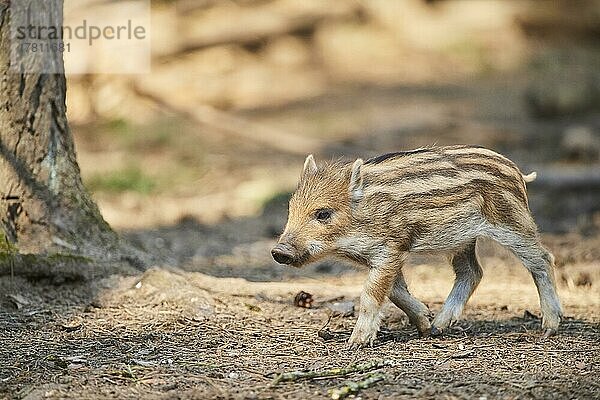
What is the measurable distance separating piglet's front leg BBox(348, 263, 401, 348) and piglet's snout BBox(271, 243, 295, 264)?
0.46 meters

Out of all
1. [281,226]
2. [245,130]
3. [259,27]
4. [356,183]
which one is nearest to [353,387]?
[356,183]

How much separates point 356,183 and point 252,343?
1.11 m

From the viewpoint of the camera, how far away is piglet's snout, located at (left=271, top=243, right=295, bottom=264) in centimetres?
554

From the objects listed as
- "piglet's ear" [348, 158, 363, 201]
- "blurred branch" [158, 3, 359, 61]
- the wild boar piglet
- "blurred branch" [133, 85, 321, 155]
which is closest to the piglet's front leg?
the wild boar piglet

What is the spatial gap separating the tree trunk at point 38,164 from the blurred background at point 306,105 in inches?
69.5

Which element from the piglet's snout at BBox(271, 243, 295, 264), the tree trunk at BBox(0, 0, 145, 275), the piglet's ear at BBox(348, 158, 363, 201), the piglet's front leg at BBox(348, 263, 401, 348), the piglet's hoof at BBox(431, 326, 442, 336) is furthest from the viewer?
the tree trunk at BBox(0, 0, 145, 275)

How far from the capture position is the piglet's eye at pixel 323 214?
225 inches

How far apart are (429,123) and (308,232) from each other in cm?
889

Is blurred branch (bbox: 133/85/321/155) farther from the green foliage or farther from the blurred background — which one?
the green foliage

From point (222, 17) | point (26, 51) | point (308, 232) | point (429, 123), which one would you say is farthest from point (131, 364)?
point (222, 17)

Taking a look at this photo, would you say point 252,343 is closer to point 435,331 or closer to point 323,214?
point 323,214

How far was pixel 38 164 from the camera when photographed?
6.20 metres

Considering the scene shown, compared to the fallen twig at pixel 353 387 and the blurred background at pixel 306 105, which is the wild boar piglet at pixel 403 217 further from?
the blurred background at pixel 306 105

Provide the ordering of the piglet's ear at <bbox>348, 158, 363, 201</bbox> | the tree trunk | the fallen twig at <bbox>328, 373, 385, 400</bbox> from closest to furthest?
the fallen twig at <bbox>328, 373, 385, 400</bbox>
the piglet's ear at <bbox>348, 158, 363, 201</bbox>
the tree trunk
